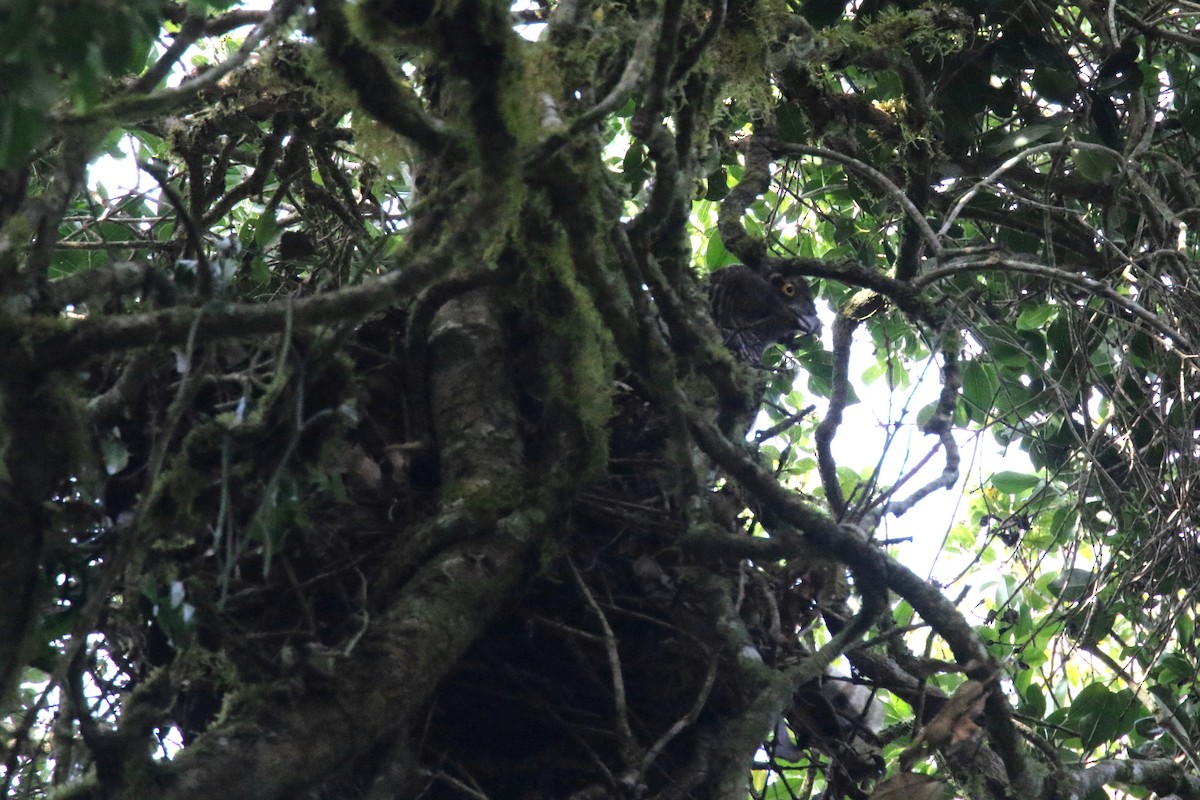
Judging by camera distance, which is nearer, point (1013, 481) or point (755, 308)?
point (755, 308)

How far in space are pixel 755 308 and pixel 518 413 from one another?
83cm

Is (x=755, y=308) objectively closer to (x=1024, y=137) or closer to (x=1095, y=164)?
(x=1024, y=137)

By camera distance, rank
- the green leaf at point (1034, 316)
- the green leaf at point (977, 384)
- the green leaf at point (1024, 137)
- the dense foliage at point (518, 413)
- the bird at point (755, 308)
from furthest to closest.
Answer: the green leaf at point (1034, 316) < the green leaf at point (977, 384) < the green leaf at point (1024, 137) < the bird at point (755, 308) < the dense foliage at point (518, 413)

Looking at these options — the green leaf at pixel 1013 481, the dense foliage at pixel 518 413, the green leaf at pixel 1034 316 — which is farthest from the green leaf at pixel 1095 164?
the green leaf at pixel 1013 481

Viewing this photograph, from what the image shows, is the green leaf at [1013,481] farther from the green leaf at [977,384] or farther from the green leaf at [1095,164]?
the green leaf at [1095,164]

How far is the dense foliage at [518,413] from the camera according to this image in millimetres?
1336

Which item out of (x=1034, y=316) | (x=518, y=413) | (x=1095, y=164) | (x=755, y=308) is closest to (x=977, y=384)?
(x=1034, y=316)

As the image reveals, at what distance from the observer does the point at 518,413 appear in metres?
2.00

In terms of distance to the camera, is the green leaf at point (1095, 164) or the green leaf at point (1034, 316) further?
the green leaf at point (1034, 316)

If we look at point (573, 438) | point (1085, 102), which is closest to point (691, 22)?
point (573, 438)

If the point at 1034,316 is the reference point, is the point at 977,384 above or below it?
below

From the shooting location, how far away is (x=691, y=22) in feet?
6.66

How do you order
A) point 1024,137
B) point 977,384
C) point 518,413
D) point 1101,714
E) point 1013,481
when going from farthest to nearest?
point 1013,481 → point 977,384 → point 1024,137 → point 1101,714 → point 518,413

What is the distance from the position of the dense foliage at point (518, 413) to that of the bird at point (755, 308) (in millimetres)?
60
